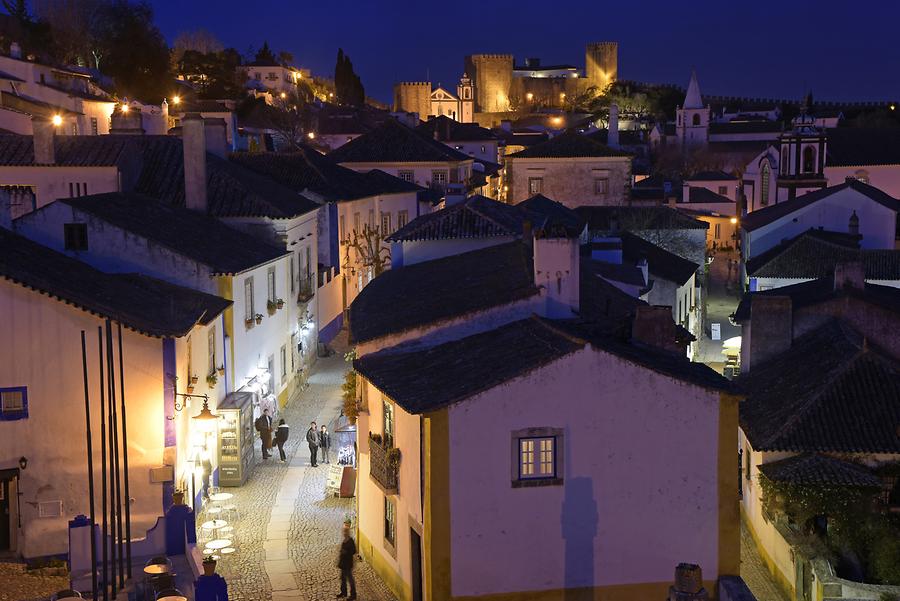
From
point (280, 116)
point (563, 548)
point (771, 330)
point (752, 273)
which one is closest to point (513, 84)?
point (280, 116)

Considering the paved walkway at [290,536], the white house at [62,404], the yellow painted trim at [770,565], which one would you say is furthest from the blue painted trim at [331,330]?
the yellow painted trim at [770,565]

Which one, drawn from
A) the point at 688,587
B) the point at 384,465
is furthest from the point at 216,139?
the point at 688,587

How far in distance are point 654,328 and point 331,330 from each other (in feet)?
79.5

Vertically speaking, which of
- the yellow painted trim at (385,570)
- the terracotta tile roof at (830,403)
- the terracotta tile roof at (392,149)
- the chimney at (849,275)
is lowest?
the yellow painted trim at (385,570)

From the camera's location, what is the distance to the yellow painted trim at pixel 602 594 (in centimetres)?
1831

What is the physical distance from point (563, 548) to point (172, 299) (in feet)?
36.4

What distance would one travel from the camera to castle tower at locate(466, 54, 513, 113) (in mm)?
→ 161000

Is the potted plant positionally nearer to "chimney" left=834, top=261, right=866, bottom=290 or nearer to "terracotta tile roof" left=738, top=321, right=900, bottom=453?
"terracotta tile roof" left=738, top=321, right=900, bottom=453

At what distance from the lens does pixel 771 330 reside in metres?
28.9

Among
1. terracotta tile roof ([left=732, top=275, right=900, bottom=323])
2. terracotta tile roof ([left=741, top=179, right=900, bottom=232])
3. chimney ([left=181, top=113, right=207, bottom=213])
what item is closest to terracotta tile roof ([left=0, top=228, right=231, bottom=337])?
chimney ([left=181, top=113, right=207, bottom=213])

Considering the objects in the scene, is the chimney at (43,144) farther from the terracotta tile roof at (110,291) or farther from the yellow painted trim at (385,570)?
the yellow painted trim at (385,570)

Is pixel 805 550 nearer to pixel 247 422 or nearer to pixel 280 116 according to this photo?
pixel 247 422

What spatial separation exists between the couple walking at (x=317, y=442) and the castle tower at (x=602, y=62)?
5714 inches

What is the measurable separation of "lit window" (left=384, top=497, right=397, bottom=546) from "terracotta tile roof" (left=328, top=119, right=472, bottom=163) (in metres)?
40.1
